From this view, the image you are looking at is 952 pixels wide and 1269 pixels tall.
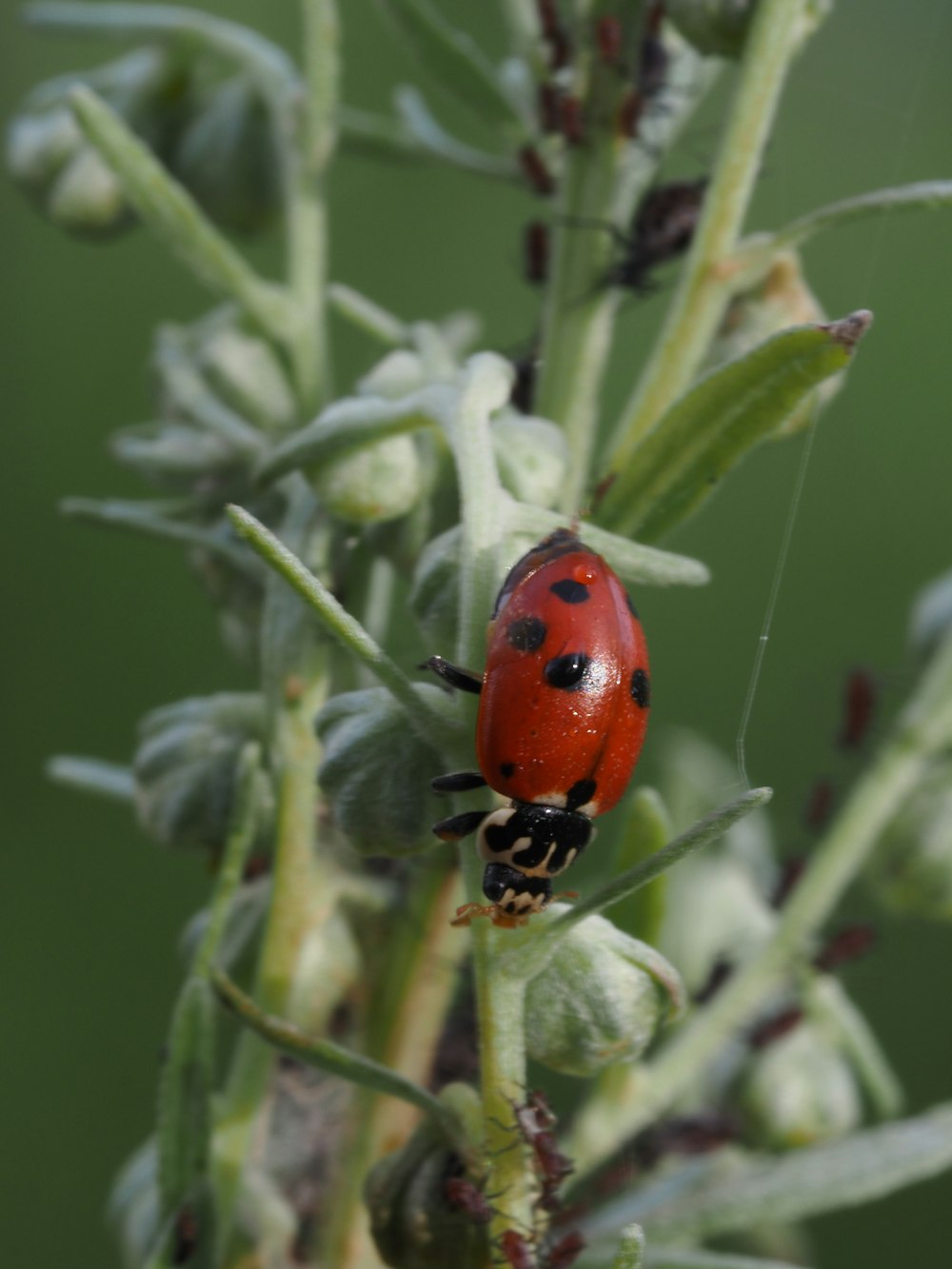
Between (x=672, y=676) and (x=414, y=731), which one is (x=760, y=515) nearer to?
(x=672, y=676)

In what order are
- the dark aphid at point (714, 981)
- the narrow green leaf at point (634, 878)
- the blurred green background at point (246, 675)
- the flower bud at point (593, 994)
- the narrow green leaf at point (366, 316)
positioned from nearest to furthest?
the narrow green leaf at point (634, 878)
the flower bud at point (593, 994)
the narrow green leaf at point (366, 316)
the dark aphid at point (714, 981)
the blurred green background at point (246, 675)

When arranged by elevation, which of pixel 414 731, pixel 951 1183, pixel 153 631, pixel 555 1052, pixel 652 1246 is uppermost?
pixel 414 731

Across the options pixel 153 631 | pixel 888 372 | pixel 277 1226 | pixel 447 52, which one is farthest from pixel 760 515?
pixel 277 1226

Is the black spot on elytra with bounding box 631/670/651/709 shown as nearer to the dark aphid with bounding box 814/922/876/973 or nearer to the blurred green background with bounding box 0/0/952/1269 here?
the dark aphid with bounding box 814/922/876/973

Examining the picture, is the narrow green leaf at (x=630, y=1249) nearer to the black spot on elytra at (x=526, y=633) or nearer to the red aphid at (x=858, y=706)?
the black spot on elytra at (x=526, y=633)

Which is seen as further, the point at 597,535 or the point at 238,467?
the point at 238,467

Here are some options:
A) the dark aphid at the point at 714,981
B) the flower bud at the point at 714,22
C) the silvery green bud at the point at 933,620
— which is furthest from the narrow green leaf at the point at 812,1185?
the flower bud at the point at 714,22

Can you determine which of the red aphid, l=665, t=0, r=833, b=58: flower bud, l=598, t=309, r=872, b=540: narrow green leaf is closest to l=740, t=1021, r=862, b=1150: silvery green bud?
the red aphid
